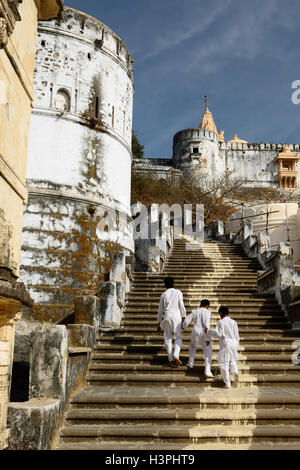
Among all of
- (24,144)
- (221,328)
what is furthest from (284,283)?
(24,144)

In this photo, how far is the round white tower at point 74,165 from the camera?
1317 centimetres

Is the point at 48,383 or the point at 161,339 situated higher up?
the point at 161,339

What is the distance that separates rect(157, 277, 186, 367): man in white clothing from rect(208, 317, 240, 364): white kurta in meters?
0.64

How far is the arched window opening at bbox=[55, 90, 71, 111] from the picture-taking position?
570 inches

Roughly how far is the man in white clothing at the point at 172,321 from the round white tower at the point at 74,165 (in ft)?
19.2

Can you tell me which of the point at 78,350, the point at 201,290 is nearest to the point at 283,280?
the point at 201,290

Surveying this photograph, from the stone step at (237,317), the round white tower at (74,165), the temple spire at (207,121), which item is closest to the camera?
the stone step at (237,317)

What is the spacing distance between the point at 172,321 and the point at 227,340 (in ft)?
3.53

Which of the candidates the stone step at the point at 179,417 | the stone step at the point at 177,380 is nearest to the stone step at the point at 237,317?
the stone step at the point at 177,380

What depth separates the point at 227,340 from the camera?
702 centimetres

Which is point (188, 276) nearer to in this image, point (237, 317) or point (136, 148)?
point (237, 317)

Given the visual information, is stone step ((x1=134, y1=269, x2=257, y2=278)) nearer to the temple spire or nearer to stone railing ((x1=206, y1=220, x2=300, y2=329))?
stone railing ((x1=206, y1=220, x2=300, y2=329))

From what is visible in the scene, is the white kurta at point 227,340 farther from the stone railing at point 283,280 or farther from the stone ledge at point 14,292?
the stone ledge at point 14,292

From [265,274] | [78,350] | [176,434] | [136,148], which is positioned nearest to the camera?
[176,434]
